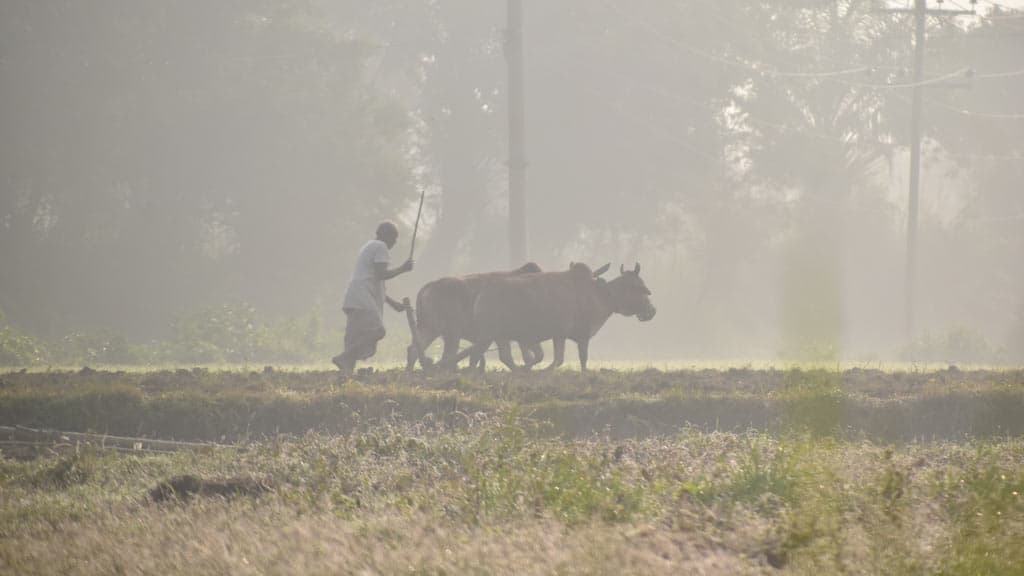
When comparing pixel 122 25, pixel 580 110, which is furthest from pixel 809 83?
pixel 122 25

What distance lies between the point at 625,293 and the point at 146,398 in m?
7.85

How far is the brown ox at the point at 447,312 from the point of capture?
56.4 ft

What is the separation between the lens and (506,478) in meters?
8.27

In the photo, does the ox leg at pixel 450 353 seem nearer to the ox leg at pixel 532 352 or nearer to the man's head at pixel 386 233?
the ox leg at pixel 532 352

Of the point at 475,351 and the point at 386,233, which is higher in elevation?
the point at 386,233

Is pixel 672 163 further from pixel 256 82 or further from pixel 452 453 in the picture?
pixel 452 453

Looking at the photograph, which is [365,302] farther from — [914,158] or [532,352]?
[914,158]

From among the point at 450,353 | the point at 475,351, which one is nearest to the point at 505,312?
the point at 475,351

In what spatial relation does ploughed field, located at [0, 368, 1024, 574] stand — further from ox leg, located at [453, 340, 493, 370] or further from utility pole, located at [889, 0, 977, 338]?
utility pole, located at [889, 0, 977, 338]

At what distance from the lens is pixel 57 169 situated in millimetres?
33875

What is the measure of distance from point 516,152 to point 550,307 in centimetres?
787

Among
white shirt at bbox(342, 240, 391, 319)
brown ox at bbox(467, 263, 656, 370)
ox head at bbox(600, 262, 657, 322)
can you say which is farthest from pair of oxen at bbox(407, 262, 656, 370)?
white shirt at bbox(342, 240, 391, 319)

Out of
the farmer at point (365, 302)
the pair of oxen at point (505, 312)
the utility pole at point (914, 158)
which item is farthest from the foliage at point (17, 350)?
the utility pole at point (914, 158)

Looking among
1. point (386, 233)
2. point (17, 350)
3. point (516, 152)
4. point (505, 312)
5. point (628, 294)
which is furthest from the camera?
point (516, 152)
